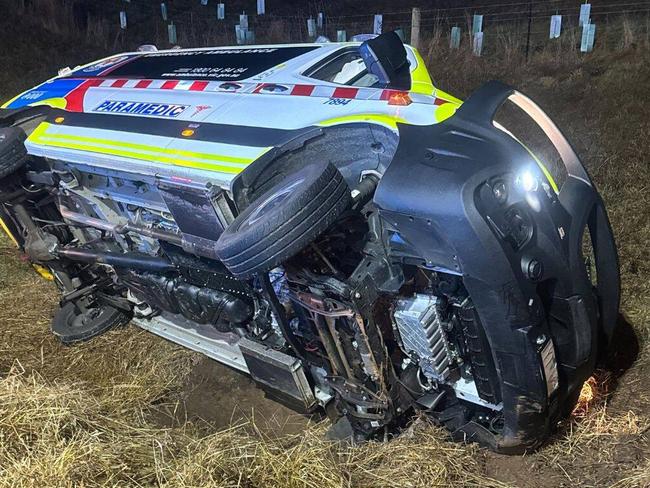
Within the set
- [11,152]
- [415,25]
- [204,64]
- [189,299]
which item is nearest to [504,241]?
[189,299]

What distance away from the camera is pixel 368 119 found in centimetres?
289

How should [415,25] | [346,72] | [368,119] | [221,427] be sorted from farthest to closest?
[415,25] < [346,72] < [221,427] < [368,119]

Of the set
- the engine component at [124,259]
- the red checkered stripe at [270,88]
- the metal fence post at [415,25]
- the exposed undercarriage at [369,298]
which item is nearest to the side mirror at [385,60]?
the red checkered stripe at [270,88]

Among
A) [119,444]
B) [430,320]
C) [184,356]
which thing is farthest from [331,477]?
[184,356]

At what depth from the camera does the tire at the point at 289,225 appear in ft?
7.84

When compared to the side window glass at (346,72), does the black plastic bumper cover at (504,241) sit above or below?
below

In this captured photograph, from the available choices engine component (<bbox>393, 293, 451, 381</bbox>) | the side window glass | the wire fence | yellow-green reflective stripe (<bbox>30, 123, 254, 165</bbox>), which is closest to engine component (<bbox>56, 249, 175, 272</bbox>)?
yellow-green reflective stripe (<bbox>30, 123, 254, 165</bbox>)

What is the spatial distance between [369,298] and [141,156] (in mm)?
1484

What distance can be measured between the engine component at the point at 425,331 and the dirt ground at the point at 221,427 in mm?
427

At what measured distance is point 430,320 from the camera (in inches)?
101

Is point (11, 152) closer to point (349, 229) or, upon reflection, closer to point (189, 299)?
point (189, 299)

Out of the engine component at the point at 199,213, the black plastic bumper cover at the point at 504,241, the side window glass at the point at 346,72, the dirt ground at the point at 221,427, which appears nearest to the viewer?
the black plastic bumper cover at the point at 504,241

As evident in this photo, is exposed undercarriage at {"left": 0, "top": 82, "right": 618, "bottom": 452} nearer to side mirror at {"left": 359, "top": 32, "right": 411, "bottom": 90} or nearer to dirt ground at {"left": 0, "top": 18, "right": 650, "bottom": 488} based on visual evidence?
dirt ground at {"left": 0, "top": 18, "right": 650, "bottom": 488}

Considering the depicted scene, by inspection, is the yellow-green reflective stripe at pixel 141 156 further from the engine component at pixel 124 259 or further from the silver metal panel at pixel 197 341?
the silver metal panel at pixel 197 341
